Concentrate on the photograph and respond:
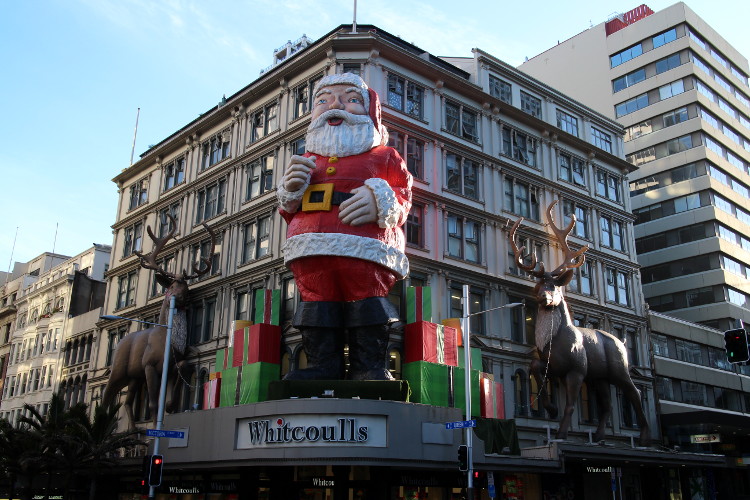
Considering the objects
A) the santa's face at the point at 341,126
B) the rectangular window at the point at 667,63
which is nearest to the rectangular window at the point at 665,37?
the rectangular window at the point at 667,63

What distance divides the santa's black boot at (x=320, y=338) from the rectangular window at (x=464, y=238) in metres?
9.56

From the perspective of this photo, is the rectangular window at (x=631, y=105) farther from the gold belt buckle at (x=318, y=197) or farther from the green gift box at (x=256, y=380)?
the green gift box at (x=256, y=380)

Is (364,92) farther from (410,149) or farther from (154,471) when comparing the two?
(154,471)

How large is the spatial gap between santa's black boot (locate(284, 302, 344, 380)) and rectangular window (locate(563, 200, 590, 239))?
1943 centimetres

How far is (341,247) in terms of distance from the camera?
2436cm

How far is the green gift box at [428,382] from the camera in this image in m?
27.0

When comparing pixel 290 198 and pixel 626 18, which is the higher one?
pixel 626 18

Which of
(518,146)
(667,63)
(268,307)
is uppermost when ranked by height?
(667,63)

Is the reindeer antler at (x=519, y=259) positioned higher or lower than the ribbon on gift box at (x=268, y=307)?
higher

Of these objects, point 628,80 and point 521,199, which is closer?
point 521,199

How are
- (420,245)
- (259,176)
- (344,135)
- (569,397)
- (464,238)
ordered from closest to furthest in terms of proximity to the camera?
(344,135), (420,245), (569,397), (464,238), (259,176)

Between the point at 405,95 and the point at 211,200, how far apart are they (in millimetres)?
12265

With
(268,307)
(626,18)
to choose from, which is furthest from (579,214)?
(626,18)

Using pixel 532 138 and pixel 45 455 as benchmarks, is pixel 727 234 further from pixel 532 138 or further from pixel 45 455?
pixel 45 455
